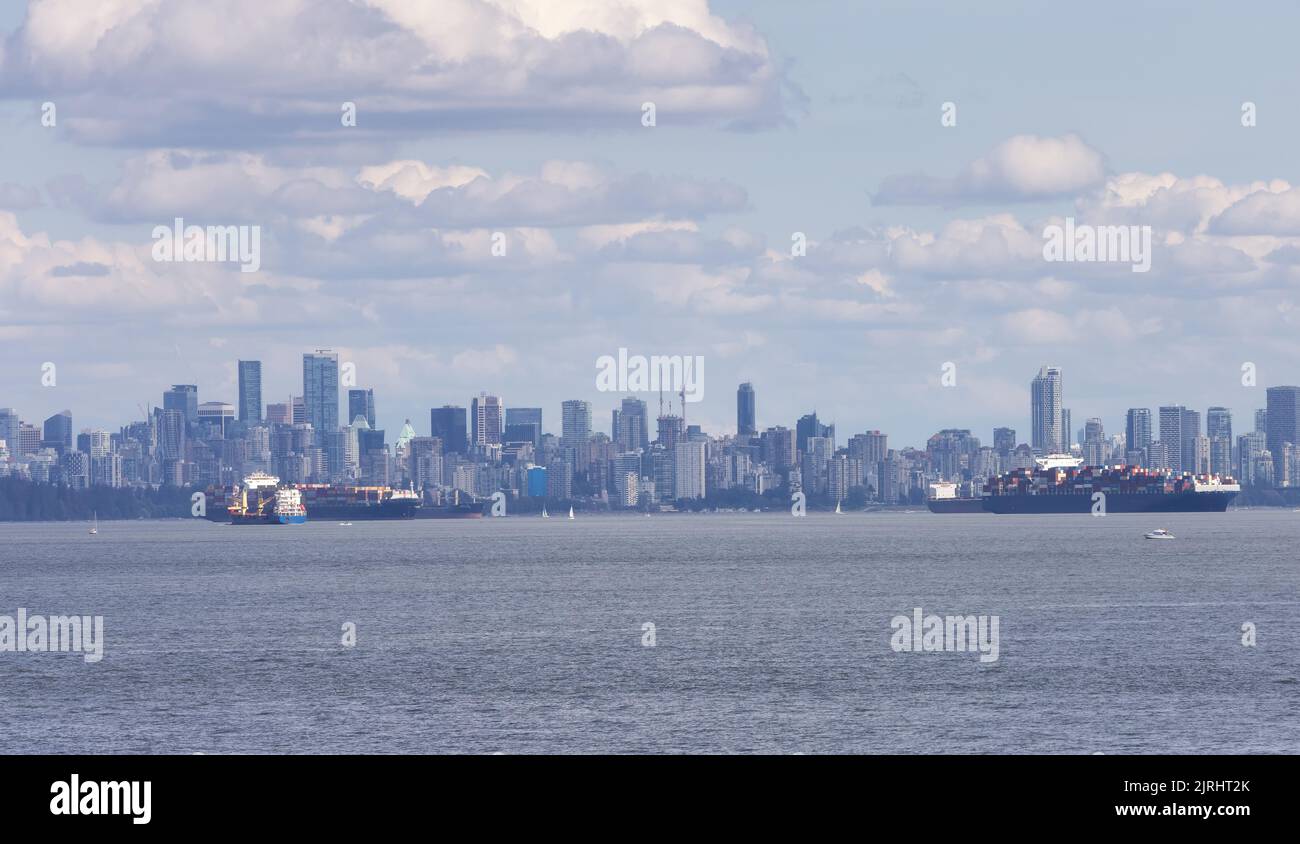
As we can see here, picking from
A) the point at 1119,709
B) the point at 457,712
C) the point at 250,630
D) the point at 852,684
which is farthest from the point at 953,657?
the point at 250,630
